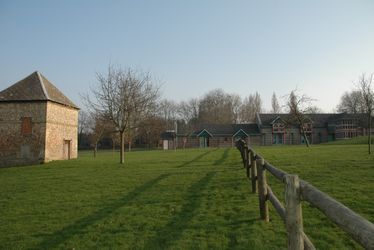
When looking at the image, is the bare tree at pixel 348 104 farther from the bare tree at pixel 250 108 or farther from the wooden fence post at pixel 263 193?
the wooden fence post at pixel 263 193

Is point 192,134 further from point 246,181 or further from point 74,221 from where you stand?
point 74,221

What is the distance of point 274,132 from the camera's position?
66.0 meters

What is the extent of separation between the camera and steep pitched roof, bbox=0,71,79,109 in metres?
31.7

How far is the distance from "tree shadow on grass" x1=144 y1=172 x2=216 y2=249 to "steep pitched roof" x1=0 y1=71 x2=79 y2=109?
86.3 ft

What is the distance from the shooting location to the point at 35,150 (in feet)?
102

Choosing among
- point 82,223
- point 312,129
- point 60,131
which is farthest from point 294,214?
point 312,129

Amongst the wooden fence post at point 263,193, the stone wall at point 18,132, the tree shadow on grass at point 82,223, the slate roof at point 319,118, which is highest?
the slate roof at point 319,118

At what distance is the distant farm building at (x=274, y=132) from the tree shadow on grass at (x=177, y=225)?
58.0 metres

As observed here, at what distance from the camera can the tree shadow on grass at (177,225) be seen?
5546 mm

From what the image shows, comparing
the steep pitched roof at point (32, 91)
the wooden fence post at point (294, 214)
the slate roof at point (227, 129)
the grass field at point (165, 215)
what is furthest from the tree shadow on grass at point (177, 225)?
the slate roof at point (227, 129)

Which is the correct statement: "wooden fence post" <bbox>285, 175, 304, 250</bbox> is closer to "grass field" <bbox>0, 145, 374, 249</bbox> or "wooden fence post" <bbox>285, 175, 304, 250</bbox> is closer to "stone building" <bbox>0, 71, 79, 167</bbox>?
"grass field" <bbox>0, 145, 374, 249</bbox>

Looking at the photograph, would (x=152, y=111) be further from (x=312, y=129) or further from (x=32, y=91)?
(x=312, y=129)

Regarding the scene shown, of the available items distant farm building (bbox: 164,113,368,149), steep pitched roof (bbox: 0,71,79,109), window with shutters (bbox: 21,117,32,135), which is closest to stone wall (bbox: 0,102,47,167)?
window with shutters (bbox: 21,117,32,135)

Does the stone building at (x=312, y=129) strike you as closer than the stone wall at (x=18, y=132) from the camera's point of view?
No
